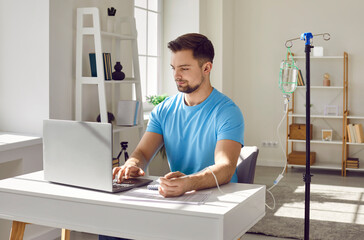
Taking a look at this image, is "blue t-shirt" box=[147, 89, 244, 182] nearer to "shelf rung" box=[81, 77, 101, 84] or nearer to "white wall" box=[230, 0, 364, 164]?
"shelf rung" box=[81, 77, 101, 84]

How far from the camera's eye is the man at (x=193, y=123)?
7.45ft

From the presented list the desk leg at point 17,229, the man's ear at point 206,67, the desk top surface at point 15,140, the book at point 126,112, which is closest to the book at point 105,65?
the book at point 126,112

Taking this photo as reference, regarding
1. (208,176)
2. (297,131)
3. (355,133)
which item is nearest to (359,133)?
(355,133)

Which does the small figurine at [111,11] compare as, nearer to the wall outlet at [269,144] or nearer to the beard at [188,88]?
the beard at [188,88]

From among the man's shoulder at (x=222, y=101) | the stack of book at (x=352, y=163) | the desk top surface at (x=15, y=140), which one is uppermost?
the man's shoulder at (x=222, y=101)

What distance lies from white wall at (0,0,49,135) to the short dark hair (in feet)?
4.69

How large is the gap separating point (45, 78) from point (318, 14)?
4.25 m

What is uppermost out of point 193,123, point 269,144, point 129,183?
point 193,123

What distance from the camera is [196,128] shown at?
2436mm

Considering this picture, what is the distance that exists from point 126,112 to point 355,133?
10.8 ft

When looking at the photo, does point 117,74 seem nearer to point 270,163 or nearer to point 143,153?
point 143,153

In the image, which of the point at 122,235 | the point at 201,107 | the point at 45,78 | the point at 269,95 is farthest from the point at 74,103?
the point at 269,95

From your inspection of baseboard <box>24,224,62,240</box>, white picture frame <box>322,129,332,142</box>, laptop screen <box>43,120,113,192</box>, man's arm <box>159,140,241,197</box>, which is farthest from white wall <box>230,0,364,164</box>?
laptop screen <box>43,120,113,192</box>

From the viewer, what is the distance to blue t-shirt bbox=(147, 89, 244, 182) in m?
2.35
